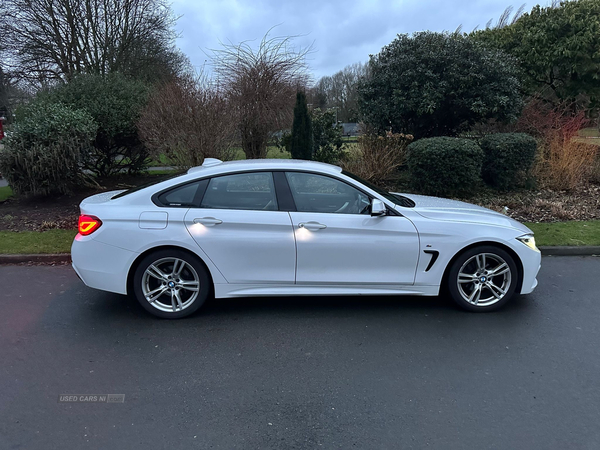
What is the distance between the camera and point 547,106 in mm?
13680

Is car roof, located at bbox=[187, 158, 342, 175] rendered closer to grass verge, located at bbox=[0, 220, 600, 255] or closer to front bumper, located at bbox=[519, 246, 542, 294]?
front bumper, located at bbox=[519, 246, 542, 294]

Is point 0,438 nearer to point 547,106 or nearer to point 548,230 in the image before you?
point 548,230

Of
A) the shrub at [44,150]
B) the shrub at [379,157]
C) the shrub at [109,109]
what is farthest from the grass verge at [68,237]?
the shrub at [379,157]

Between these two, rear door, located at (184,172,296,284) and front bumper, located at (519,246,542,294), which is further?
front bumper, located at (519,246,542,294)

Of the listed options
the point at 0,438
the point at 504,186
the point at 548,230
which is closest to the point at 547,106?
the point at 504,186

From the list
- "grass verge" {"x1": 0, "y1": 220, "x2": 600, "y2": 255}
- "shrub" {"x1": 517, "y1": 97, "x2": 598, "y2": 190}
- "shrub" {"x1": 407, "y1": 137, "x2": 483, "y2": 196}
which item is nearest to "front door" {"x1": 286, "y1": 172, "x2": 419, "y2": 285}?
"grass verge" {"x1": 0, "y1": 220, "x2": 600, "y2": 255}

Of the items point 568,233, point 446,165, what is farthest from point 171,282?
point 446,165

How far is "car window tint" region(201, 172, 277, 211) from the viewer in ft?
14.3

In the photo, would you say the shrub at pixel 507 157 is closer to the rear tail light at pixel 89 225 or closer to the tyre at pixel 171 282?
the tyre at pixel 171 282

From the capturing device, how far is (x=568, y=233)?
721 cm

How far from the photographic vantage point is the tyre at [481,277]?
4379mm

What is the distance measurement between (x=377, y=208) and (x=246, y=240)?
49.1 inches

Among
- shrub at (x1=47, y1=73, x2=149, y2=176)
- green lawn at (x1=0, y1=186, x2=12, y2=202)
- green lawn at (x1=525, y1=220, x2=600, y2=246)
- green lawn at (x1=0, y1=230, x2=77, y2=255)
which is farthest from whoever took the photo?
shrub at (x1=47, y1=73, x2=149, y2=176)

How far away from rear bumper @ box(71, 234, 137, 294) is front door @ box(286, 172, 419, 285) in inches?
63.7
